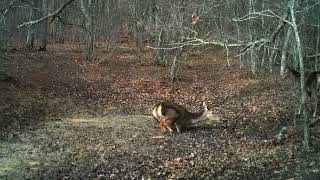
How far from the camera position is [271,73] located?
23797 mm

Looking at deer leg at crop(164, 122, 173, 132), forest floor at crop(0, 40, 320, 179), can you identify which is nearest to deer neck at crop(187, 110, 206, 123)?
forest floor at crop(0, 40, 320, 179)

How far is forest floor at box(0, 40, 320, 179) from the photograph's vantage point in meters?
10.1

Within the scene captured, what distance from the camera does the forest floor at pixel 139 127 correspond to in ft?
33.1

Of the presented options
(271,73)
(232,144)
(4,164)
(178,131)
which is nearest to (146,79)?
(271,73)

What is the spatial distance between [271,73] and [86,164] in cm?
1511

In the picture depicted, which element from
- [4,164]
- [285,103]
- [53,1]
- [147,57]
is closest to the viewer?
[4,164]

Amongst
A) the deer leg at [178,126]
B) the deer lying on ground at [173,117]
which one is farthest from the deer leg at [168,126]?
the deer leg at [178,126]

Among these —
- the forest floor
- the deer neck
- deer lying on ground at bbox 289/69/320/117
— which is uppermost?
deer lying on ground at bbox 289/69/320/117

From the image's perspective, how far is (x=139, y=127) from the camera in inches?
566

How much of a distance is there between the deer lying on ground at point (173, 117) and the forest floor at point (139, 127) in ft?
1.01

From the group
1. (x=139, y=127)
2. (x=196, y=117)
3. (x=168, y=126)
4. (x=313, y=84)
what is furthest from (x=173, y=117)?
(x=313, y=84)

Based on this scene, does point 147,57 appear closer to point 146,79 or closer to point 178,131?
point 146,79

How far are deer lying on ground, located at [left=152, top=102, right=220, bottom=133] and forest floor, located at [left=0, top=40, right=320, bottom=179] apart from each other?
31 centimetres

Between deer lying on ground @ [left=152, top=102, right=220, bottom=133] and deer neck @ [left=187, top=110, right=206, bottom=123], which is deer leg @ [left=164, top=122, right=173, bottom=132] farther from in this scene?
deer neck @ [left=187, top=110, right=206, bottom=123]
